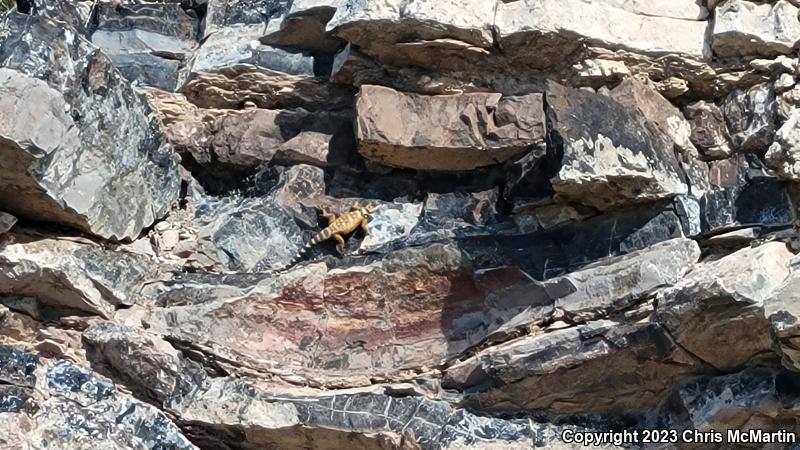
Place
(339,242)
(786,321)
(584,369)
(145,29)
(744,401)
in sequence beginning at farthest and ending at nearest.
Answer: (145,29) → (339,242) → (584,369) → (744,401) → (786,321)

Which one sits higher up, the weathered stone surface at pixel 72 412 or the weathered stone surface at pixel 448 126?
the weathered stone surface at pixel 448 126

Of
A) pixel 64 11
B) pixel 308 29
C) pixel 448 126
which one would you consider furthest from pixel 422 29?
pixel 64 11

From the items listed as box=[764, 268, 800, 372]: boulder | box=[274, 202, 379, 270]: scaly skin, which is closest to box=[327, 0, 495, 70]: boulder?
box=[274, 202, 379, 270]: scaly skin

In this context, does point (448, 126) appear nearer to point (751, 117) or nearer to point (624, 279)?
point (624, 279)

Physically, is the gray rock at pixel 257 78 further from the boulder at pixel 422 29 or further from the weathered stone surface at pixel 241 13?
the boulder at pixel 422 29

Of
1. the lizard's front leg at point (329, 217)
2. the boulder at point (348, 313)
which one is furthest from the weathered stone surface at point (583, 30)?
the lizard's front leg at point (329, 217)

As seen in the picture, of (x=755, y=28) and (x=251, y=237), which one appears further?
(x=251, y=237)
